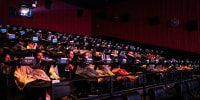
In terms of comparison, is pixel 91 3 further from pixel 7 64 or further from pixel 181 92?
pixel 181 92

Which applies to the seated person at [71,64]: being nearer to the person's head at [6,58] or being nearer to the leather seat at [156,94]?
the person's head at [6,58]

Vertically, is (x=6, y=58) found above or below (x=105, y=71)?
above

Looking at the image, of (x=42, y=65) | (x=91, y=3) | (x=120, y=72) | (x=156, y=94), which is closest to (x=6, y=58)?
(x=42, y=65)

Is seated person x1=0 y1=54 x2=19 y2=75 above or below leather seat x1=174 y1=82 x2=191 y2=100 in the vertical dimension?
above

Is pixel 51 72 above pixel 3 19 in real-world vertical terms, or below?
below

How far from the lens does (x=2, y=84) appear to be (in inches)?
104

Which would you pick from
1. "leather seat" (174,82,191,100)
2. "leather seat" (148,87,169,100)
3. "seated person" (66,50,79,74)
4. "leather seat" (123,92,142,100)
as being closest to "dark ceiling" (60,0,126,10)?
"seated person" (66,50,79,74)

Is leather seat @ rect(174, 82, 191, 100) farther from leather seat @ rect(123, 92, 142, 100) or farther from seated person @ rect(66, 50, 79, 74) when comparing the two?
seated person @ rect(66, 50, 79, 74)

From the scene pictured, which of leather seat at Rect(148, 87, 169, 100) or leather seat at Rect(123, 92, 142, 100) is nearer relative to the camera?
leather seat at Rect(123, 92, 142, 100)

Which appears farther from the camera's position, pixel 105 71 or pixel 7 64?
pixel 105 71

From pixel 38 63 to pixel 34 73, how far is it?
0.39 m

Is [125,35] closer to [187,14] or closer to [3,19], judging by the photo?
[187,14]

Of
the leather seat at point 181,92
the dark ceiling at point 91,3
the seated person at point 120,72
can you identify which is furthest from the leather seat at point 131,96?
the dark ceiling at point 91,3

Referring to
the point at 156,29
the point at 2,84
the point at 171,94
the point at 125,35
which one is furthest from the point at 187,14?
the point at 2,84
